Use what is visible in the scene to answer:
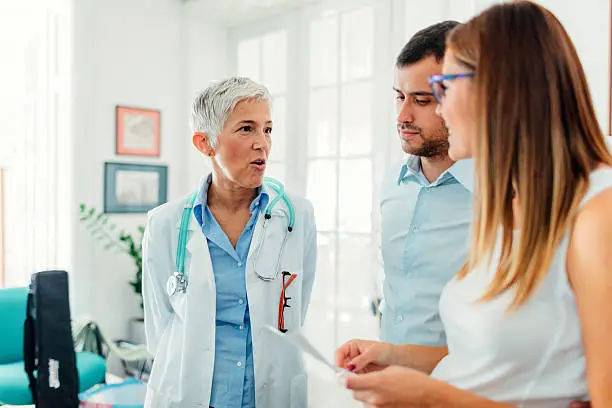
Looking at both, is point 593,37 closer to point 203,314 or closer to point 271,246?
point 271,246

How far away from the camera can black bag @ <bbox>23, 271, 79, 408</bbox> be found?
88.9 inches

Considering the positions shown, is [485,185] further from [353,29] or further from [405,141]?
[353,29]

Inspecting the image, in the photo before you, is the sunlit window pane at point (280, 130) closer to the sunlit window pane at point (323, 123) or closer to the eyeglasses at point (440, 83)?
the sunlit window pane at point (323, 123)

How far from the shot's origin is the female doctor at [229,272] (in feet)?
5.48

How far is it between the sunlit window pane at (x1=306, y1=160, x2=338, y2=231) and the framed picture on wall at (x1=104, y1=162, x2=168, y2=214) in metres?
1.20

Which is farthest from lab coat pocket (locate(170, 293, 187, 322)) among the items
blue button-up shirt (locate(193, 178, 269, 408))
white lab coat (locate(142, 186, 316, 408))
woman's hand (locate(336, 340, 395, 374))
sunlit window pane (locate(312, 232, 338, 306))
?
sunlit window pane (locate(312, 232, 338, 306))

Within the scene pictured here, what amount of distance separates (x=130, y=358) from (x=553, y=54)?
329cm

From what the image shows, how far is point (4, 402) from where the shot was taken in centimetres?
296

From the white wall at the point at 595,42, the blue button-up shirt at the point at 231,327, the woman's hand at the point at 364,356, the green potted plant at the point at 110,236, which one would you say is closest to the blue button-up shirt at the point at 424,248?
the woman's hand at the point at 364,356

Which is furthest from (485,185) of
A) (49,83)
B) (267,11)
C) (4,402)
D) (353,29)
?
(49,83)

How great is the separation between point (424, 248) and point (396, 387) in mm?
668

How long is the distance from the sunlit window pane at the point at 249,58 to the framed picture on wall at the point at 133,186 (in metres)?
0.95

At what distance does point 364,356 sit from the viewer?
125 centimetres

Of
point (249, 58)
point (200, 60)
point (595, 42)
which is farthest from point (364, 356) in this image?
point (200, 60)
